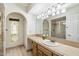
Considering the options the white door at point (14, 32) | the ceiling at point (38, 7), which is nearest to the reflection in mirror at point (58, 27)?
the ceiling at point (38, 7)

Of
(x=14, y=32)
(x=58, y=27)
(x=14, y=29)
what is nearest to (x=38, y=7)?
(x=58, y=27)

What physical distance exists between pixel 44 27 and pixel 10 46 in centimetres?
238

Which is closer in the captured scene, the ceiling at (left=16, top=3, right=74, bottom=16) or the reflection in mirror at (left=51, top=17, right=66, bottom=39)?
the reflection in mirror at (left=51, top=17, right=66, bottom=39)

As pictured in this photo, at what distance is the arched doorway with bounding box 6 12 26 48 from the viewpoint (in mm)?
3936

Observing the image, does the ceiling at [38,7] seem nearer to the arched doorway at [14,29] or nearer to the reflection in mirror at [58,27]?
the reflection in mirror at [58,27]

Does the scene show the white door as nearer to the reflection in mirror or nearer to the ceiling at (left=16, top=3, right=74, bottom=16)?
the ceiling at (left=16, top=3, right=74, bottom=16)

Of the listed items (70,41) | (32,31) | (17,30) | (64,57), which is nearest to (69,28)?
(70,41)

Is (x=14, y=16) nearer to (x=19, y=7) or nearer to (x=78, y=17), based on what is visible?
(x=19, y=7)

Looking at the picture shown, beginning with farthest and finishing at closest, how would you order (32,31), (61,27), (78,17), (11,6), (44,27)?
1. (32,31)
2. (11,6)
3. (44,27)
4. (61,27)
5. (78,17)

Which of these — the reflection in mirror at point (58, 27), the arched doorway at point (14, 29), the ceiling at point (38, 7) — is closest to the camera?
the reflection in mirror at point (58, 27)

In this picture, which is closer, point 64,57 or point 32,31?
point 64,57

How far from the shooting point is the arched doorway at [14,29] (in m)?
3.94

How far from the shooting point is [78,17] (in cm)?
163

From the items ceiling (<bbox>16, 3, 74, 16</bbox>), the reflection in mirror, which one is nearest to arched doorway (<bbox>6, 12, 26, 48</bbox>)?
ceiling (<bbox>16, 3, 74, 16</bbox>)
